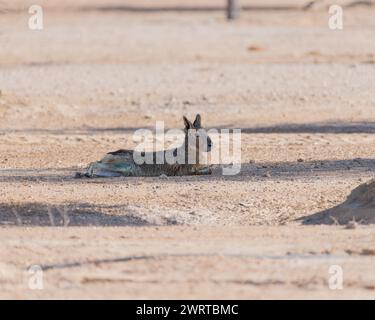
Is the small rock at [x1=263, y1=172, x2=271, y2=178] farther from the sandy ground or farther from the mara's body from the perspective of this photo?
the mara's body

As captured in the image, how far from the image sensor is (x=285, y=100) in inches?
726

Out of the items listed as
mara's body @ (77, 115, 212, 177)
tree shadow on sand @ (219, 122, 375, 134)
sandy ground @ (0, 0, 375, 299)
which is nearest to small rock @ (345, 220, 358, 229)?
sandy ground @ (0, 0, 375, 299)

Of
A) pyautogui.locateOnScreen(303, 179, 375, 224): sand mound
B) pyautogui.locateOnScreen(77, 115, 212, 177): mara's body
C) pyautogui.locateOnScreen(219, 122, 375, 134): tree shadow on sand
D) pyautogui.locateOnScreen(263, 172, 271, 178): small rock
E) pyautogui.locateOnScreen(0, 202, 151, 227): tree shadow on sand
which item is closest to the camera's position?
pyautogui.locateOnScreen(303, 179, 375, 224): sand mound

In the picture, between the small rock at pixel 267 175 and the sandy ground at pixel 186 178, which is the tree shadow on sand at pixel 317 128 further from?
the small rock at pixel 267 175

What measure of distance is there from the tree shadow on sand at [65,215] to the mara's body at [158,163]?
4.46ft

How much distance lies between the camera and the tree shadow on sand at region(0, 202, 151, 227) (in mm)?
9883

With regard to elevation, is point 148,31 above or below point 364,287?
above

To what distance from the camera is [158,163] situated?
1197 centimetres

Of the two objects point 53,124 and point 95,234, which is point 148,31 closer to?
point 53,124

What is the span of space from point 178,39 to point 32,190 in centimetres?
1534

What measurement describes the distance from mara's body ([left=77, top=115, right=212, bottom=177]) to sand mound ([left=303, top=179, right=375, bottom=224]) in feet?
7.56

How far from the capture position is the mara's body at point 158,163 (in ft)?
38.8

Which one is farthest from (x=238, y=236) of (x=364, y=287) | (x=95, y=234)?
(x=364, y=287)

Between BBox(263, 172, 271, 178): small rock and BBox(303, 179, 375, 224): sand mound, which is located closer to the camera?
BBox(303, 179, 375, 224): sand mound
